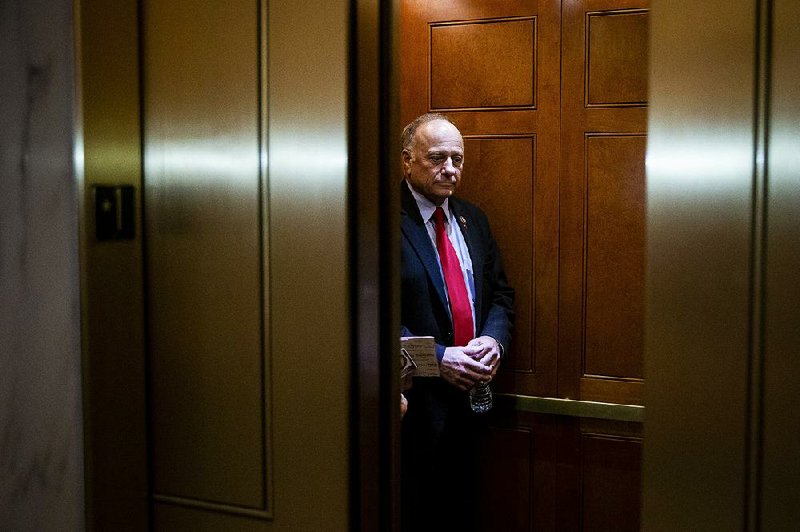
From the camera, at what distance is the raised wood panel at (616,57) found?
8.68 ft

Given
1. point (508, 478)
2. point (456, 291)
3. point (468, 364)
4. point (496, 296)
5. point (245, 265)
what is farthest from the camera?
point (508, 478)

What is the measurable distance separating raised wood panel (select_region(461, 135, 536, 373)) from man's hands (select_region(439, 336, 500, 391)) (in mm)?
266

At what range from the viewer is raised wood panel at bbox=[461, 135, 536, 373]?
2.84 meters

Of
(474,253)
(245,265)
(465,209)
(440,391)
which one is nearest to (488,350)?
(440,391)

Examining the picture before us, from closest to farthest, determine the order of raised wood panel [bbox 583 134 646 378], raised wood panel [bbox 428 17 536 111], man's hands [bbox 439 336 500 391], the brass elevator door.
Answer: the brass elevator door → man's hands [bbox 439 336 500 391] → raised wood panel [bbox 583 134 646 378] → raised wood panel [bbox 428 17 536 111]

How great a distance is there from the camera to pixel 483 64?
286cm

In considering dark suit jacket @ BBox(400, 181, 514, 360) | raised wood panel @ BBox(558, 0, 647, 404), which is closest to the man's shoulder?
dark suit jacket @ BBox(400, 181, 514, 360)

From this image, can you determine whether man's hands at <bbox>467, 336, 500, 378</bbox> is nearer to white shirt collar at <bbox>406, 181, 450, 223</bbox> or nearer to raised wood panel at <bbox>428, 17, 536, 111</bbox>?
white shirt collar at <bbox>406, 181, 450, 223</bbox>

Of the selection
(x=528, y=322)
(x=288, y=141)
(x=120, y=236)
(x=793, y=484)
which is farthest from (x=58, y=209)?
(x=528, y=322)

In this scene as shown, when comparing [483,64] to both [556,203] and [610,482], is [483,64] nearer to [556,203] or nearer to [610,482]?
[556,203]

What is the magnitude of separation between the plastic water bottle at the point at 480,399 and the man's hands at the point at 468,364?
9 cm

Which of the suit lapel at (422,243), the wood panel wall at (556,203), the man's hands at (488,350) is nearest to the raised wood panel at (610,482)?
the wood panel wall at (556,203)

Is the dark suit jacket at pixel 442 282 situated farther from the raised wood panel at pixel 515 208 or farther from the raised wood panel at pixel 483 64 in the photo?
the raised wood panel at pixel 483 64

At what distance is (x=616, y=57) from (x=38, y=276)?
199 centimetres
